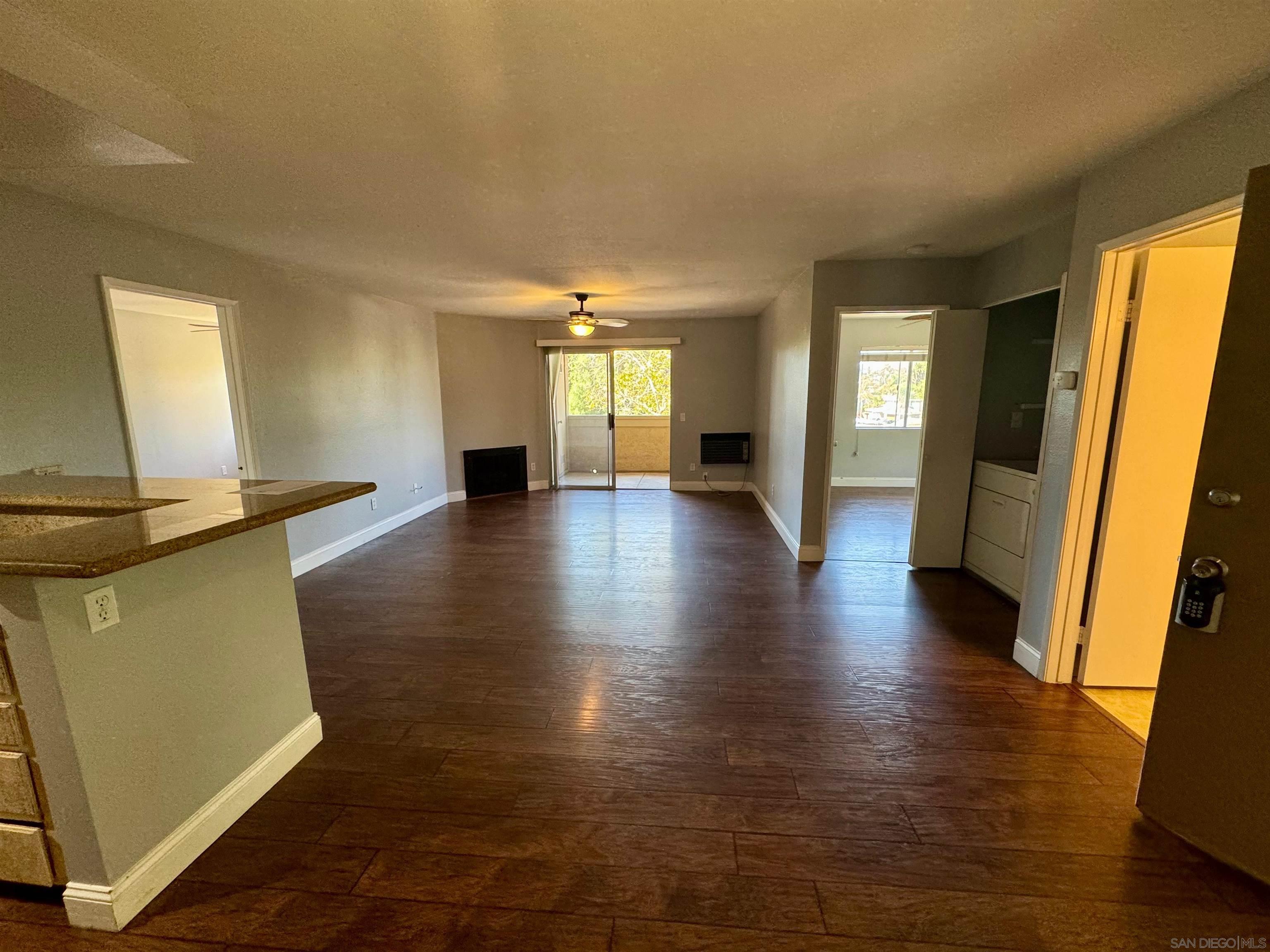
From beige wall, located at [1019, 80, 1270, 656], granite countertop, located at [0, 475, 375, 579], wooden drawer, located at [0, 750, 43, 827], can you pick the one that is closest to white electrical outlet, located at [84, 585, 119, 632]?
granite countertop, located at [0, 475, 375, 579]

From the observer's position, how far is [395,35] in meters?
1.32

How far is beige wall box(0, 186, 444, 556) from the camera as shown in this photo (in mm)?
2330

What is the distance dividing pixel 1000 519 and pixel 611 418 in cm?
477

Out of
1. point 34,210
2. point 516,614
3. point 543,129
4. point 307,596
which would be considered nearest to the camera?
point 543,129

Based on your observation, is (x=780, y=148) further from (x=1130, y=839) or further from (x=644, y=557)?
(x=644, y=557)

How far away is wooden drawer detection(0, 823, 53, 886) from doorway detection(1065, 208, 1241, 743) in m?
3.75

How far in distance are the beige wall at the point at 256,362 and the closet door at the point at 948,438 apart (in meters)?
4.94

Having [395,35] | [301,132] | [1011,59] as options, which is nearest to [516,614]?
[301,132]

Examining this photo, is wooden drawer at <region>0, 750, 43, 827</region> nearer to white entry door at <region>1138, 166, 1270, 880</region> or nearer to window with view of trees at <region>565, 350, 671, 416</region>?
white entry door at <region>1138, 166, 1270, 880</region>

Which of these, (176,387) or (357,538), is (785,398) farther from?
(176,387)

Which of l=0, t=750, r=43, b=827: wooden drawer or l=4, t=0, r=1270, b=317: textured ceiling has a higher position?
l=4, t=0, r=1270, b=317: textured ceiling

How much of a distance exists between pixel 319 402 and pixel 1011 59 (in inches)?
189

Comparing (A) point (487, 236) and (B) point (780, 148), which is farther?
(A) point (487, 236)

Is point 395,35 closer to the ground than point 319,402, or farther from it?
farther from it
